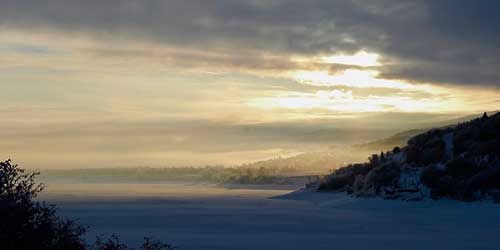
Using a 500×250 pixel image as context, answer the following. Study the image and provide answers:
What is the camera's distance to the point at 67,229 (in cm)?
952

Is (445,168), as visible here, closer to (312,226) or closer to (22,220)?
(312,226)

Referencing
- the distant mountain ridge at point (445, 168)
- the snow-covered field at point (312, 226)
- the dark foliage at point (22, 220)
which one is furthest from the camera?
the distant mountain ridge at point (445, 168)

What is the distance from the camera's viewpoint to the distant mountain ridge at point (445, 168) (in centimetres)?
3133

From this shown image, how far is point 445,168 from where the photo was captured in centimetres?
3384

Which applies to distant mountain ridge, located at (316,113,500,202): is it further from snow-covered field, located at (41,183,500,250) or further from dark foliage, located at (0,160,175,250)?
dark foliage, located at (0,160,175,250)

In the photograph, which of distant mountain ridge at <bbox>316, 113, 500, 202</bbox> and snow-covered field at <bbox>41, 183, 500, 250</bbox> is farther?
distant mountain ridge at <bbox>316, 113, 500, 202</bbox>

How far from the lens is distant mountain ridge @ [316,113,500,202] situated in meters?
31.3

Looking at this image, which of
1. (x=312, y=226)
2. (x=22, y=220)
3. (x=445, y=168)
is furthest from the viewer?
(x=445, y=168)

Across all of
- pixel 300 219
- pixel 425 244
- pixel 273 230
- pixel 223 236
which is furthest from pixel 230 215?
pixel 425 244

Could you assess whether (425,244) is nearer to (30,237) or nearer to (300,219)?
(300,219)

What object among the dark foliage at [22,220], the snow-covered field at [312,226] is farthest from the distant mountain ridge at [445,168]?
the dark foliage at [22,220]

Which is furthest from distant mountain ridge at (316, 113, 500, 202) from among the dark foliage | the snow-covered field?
the dark foliage

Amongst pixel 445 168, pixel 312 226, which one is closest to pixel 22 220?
pixel 312 226

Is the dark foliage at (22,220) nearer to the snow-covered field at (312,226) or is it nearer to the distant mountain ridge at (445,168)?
the snow-covered field at (312,226)
